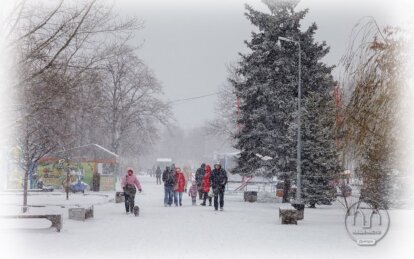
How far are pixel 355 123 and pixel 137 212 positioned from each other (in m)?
8.89

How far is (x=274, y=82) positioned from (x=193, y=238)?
65.4 ft

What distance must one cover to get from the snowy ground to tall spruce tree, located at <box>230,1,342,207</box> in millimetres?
12252

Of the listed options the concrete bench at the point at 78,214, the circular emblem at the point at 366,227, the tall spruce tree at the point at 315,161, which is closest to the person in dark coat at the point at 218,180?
the concrete bench at the point at 78,214

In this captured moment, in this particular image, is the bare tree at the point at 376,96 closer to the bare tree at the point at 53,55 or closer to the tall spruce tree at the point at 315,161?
the bare tree at the point at 53,55

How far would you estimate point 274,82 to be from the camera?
32906 millimetres

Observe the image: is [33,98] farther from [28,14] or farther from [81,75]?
[28,14]

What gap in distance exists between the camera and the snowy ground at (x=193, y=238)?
11.4 meters

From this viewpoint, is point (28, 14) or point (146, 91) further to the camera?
point (146, 91)

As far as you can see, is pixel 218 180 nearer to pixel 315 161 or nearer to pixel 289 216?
pixel 289 216

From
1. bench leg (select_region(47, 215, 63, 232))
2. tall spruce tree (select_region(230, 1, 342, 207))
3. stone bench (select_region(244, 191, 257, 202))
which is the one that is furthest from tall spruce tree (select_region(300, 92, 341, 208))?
bench leg (select_region(47, 215, 63, 232))

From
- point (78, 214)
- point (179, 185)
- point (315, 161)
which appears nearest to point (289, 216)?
point (78, 214)

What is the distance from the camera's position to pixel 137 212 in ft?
68.5

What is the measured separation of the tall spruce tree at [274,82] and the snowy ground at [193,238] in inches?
482

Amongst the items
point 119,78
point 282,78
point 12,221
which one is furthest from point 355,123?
point 119,78
